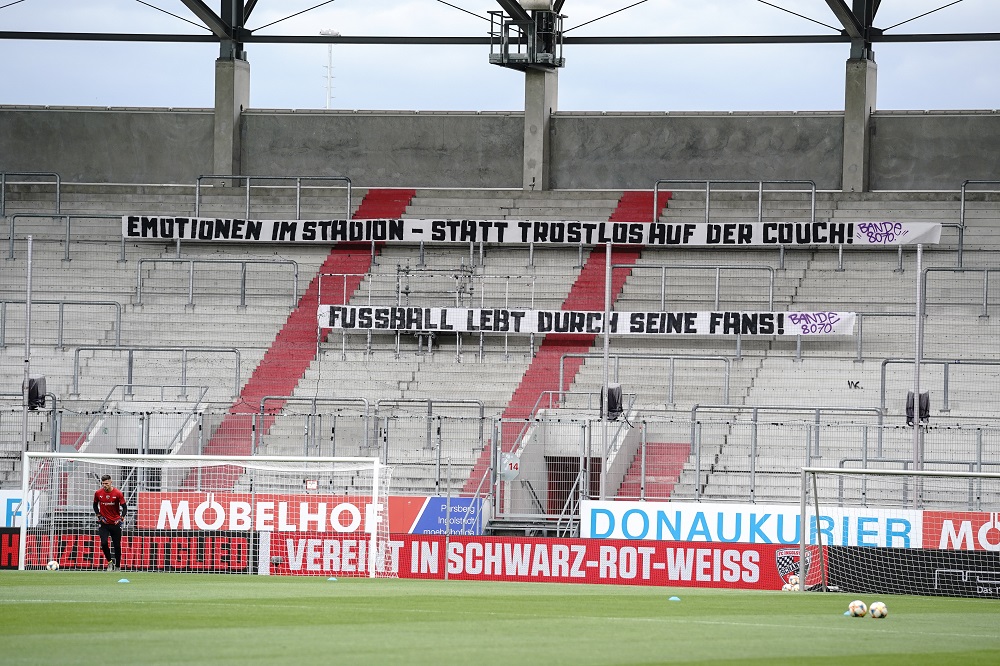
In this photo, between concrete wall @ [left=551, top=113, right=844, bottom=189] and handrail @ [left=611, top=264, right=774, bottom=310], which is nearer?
handrail @ [left=611, top=264, right=774, bottom=310]

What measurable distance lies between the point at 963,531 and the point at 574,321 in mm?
10203

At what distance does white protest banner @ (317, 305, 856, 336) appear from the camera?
27.0 meters

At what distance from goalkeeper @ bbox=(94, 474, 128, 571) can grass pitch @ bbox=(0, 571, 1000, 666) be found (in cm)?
305

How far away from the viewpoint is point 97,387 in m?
26.6

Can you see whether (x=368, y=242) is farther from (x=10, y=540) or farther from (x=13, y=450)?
(x=10, y=540)

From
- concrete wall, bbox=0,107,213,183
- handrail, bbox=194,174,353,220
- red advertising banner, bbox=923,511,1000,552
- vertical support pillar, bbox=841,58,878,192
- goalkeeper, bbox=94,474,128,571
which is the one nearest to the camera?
goalkeeper, bbox=94,474,128,571

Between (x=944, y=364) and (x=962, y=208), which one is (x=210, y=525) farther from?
(x=962, y=208)

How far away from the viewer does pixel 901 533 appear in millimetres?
19312

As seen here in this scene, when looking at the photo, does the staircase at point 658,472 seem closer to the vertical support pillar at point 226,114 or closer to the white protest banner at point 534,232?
the white protest banner at point 534,232

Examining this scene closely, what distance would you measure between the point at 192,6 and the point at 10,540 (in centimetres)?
1568

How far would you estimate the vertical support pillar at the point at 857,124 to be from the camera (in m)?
31.2

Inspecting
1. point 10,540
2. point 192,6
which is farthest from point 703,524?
point 192,6

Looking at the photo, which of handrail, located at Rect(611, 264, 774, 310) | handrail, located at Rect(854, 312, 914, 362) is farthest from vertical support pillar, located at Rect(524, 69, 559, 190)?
handrail, located at Rect(854, 312, 914, 362)

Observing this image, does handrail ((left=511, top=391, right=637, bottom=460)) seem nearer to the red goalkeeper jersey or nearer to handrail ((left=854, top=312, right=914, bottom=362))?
handrail ((left=854, top=312, right=914, bottom=362))
